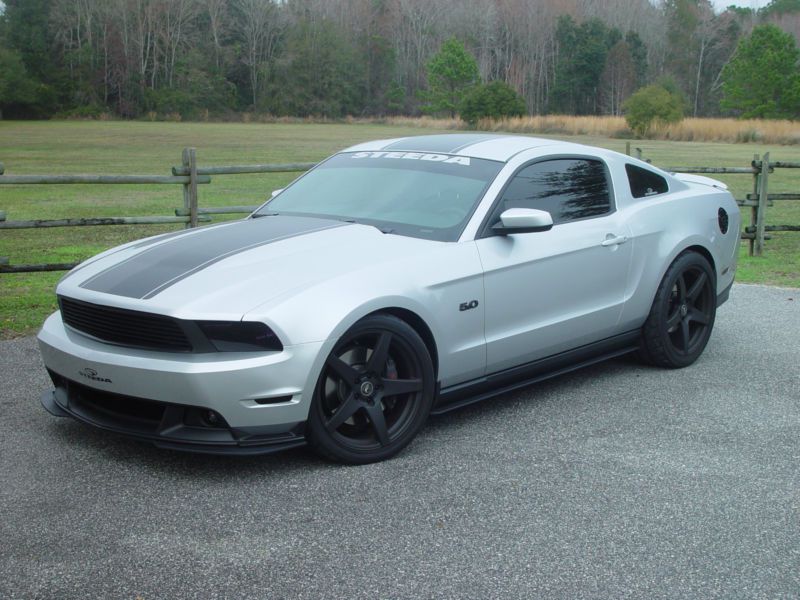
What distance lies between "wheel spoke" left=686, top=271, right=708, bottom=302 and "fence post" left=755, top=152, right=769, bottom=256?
687cm

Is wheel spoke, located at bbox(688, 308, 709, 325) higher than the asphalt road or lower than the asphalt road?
higher

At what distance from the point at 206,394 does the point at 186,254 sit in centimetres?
94

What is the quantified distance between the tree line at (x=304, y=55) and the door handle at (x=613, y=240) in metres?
38.8

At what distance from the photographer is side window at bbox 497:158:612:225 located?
532cm

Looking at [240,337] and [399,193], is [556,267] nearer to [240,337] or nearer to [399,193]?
[399,193]

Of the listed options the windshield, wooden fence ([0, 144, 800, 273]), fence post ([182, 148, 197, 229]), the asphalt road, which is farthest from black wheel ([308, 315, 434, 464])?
fence post ([182, 148, 197, 229])

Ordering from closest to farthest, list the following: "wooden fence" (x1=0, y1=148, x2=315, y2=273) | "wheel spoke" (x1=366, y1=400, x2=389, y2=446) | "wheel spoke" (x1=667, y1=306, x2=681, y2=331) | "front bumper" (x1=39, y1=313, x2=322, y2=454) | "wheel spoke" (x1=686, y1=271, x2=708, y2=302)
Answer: "front bumper" (x1=39, y1=313, x2=322, y2=454) < "wheel spoke" (x1=366, y1=400, x2=389, y2=446) < "wheel spoke" (x1=667, y1=306, x2=681, y2=331) < "wheel spoke" (x1=686, y1=271, x2=708, y2=302) < "wooden fence" (x1=0, y1=148, x2=315, y2=273)

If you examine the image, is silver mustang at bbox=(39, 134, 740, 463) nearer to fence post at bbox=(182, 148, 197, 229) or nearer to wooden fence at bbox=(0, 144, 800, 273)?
A: wooden fence at bbox=(0, 144, 800, 273)

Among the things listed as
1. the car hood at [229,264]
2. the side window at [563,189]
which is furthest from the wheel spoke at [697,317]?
the car hood at [229,264]

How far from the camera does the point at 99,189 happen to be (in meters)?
26.9

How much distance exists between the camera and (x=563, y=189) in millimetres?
5641

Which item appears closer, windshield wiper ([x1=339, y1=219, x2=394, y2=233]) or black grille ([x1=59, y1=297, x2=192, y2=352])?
black grille ([x1=59, y1=297, x2=192, y2=352])

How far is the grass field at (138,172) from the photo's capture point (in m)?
11.6

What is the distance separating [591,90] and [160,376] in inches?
2773
